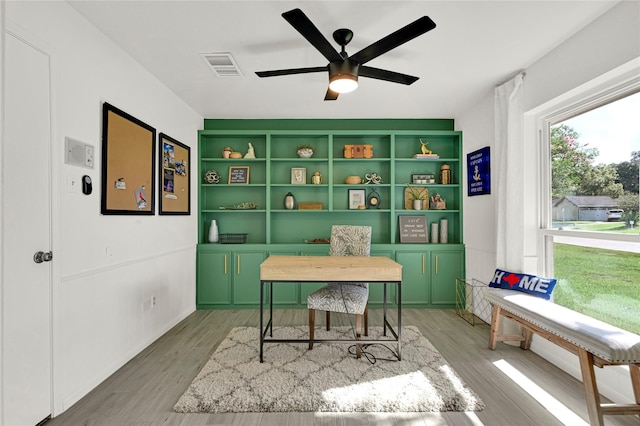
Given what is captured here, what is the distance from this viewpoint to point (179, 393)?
7.19 ft

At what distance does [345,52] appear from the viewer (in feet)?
7.25

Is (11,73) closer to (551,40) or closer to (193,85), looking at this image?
(193,85)

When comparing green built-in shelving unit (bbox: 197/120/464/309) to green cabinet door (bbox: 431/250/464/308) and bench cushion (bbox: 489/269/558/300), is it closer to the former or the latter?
green cabinet door (bbox: 431/250/464/308)

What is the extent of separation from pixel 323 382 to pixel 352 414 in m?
0.36

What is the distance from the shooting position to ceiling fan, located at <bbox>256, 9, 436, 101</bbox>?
178cm

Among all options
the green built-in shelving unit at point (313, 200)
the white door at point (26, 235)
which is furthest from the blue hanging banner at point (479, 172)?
the white door at point (26, 235)

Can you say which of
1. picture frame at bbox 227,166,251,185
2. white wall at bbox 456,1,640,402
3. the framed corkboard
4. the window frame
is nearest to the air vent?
the framed corkboard

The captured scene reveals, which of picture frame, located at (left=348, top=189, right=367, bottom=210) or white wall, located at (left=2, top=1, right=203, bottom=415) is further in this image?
picture frame, located at (left=348, top=189, right=367, bottom=210)

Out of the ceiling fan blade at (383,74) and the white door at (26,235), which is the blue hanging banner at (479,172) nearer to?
the ceiling fan blade at (383,74)

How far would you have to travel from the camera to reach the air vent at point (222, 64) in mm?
2648

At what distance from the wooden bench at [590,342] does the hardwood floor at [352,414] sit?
216 mm

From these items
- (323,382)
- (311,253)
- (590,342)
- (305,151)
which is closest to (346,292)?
(323,382)

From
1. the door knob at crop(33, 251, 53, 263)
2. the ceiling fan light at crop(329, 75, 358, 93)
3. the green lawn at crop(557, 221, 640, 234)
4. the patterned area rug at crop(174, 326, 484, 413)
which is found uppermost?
the ceiling fan light at crop(329, 75, 358, 93)

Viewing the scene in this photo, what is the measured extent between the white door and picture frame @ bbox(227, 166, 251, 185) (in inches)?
95.9
